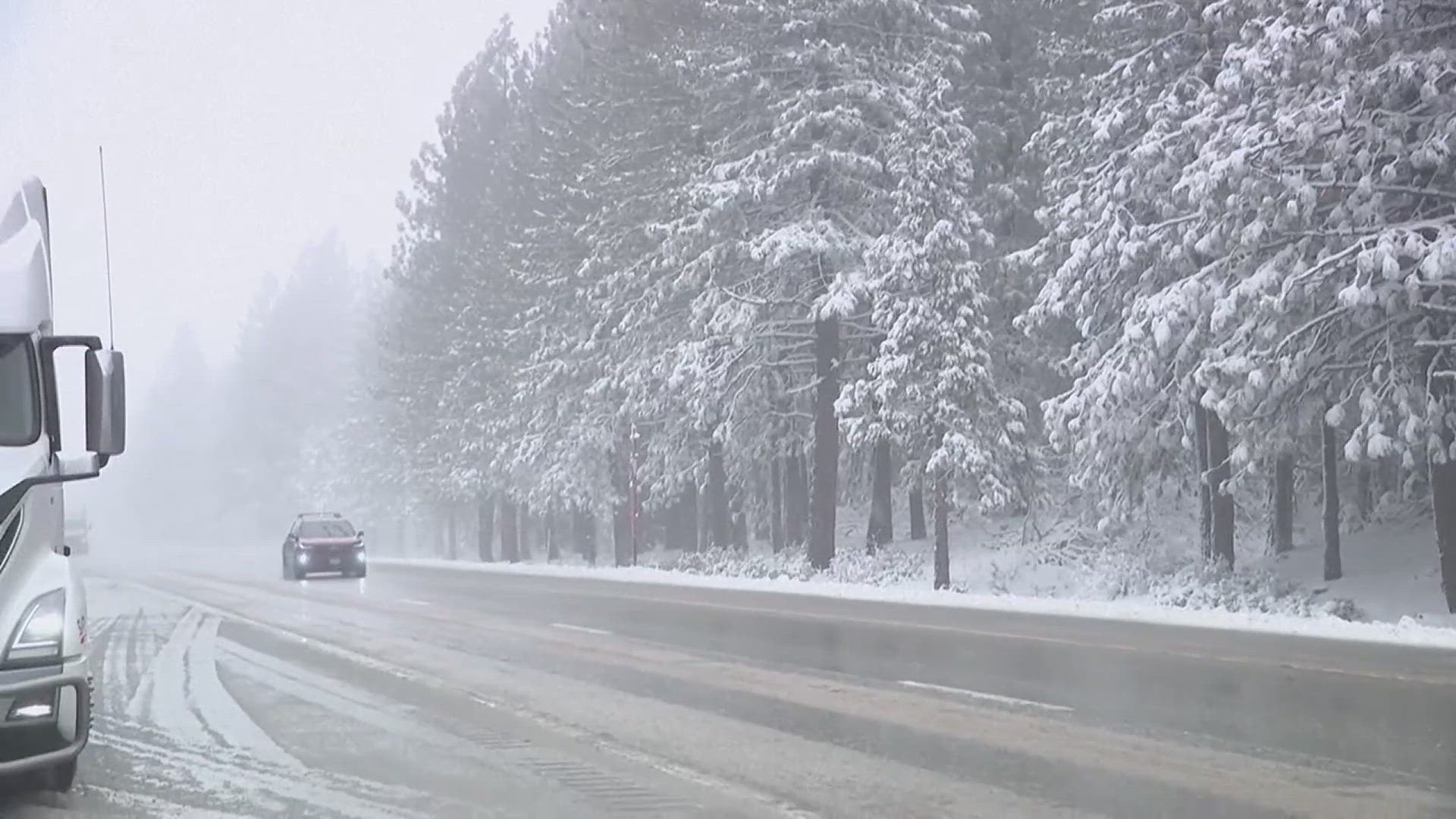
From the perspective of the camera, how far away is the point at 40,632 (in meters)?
7.91

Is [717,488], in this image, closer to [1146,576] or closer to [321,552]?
[321,552]

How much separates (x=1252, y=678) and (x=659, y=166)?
26.0 m

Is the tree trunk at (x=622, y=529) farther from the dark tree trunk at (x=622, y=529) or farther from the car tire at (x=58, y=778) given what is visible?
the car tire at (x=58, y=778)

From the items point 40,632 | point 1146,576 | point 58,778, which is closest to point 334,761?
point 58,778

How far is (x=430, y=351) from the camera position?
54.9m

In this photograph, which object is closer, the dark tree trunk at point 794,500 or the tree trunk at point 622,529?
the dark tree trunk at point 794,500

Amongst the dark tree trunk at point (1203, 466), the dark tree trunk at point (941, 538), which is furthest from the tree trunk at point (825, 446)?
the dark tree trunk at point (1203, 466)

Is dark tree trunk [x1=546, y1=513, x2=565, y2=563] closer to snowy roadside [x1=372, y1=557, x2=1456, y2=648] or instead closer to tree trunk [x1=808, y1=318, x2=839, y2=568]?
snowy roadside [x1=372, y1=557, x2=1456, y2=648]

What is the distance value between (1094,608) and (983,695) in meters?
9.82

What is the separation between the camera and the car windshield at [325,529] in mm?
38000

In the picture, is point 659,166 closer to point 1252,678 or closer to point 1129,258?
point 1129,258

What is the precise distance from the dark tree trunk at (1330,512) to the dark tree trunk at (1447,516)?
12.0 ft

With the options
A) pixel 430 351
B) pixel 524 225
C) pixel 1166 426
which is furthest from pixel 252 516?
pixel 1166 426

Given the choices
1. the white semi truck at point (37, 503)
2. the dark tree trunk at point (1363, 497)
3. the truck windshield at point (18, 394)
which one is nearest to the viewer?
the white semi truck at point (37, 503)
